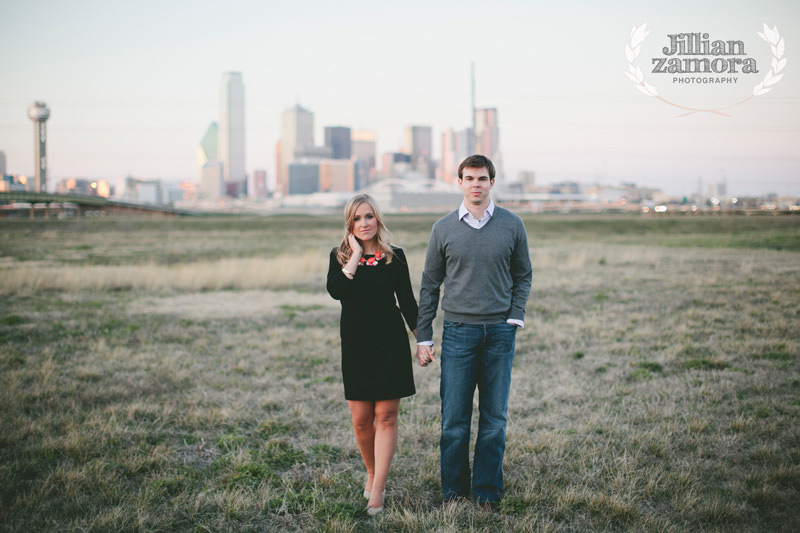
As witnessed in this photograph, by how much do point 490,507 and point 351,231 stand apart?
229 centimetres

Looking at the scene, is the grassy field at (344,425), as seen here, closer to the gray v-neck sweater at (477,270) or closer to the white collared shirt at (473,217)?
the gray v-neck sweater at (477,270)

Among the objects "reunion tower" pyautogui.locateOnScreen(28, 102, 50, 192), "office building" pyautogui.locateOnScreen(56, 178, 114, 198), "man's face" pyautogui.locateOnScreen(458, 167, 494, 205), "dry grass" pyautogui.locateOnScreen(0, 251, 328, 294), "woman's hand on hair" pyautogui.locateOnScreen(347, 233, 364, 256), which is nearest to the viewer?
"man's face" pyautogui.locateOnScreen(458, 167, 494, 205)

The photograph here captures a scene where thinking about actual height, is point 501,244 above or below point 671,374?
above

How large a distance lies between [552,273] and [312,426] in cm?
1493

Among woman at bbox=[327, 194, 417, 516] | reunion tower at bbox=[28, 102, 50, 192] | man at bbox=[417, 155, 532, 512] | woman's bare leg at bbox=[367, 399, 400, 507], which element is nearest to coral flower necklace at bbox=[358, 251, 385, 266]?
woman at bbox=[327, 194, 417, 516]

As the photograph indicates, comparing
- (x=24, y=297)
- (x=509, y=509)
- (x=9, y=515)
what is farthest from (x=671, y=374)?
(x=24, y=297)

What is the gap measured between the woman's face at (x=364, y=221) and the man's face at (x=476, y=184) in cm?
67

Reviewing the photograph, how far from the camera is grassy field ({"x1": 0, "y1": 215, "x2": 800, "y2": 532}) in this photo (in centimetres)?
391

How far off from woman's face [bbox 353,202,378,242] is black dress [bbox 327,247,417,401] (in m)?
0.20

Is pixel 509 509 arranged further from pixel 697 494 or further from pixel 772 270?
pixel 772 270

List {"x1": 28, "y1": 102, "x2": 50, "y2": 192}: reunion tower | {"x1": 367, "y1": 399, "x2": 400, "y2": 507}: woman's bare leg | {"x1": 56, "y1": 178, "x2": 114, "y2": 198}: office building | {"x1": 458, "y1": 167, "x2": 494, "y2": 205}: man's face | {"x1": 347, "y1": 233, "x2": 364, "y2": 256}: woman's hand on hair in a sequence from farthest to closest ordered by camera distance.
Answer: {"x1": 28, "y1": 102, "x2": 50, "y2": 192}: reunion tower
{"x1": 56, "y1": 178, "x2": 114, "y2": 198}: office building
{"x1": 367, "y1": 399, "x2": 400, "y2": 507}: woman's bare leg
{"x1": 347, "y1": 233, "x2": 364, "y2": 256}: woman's hand on hair
{"x1": 458, "y1": 167, "x2": 494, "y2": 205}: man's face

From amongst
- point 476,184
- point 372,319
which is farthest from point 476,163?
point 372,319

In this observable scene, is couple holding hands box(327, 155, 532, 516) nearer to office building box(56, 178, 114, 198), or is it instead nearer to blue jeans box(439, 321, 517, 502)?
blue jeans box(439, 321, 517, 502)

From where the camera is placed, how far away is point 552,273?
19094mm
